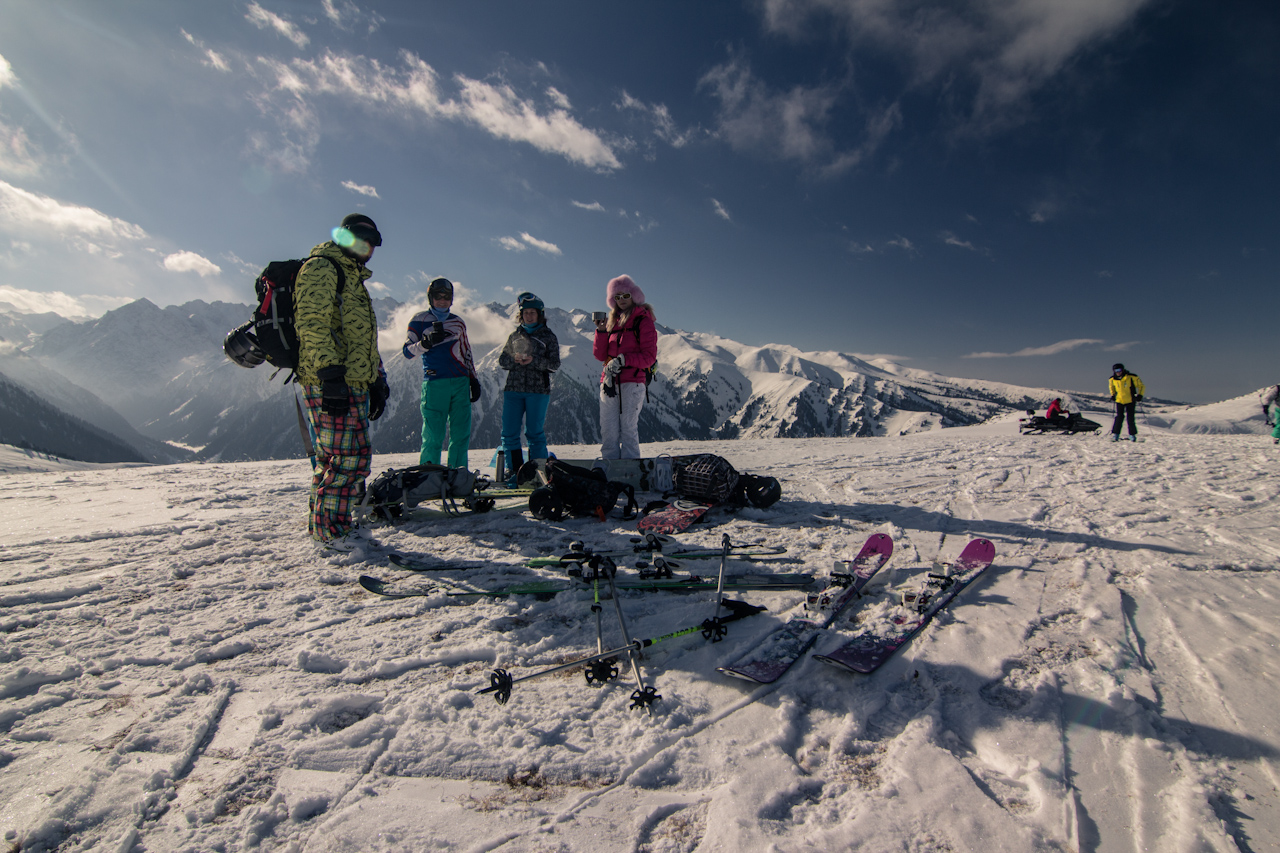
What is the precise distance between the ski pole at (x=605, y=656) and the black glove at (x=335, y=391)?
3155 mm

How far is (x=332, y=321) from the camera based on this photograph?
457cm

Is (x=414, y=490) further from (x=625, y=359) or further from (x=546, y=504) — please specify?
(x=625, y=359)

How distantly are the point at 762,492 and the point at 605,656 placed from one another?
377cm

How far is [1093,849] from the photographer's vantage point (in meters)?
1.49

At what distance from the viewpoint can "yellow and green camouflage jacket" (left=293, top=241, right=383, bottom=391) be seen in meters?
4.47

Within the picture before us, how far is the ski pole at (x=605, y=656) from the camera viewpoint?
2.24 meters

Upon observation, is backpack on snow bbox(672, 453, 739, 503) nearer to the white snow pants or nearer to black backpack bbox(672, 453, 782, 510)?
black backpack bbox(672, 453, 782, 510)

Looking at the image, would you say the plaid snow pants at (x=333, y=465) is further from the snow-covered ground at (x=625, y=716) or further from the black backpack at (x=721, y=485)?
the black backpack at (x=721, y=485)

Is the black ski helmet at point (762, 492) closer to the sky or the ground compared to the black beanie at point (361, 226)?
closer to the ground

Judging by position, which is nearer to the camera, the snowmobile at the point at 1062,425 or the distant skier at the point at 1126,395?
the distant skier at the point at 1126,395

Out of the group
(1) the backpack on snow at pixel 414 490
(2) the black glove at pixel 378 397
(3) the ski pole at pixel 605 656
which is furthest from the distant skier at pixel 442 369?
(3) the ski pole at pixel 605 656

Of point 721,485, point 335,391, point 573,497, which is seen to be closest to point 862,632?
point 721,485

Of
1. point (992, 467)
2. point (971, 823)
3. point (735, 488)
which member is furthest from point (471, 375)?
point (992, 467)

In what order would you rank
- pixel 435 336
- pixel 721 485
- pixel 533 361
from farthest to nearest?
pixel 533 361 → pixel 435 336 → pixel 721 485
